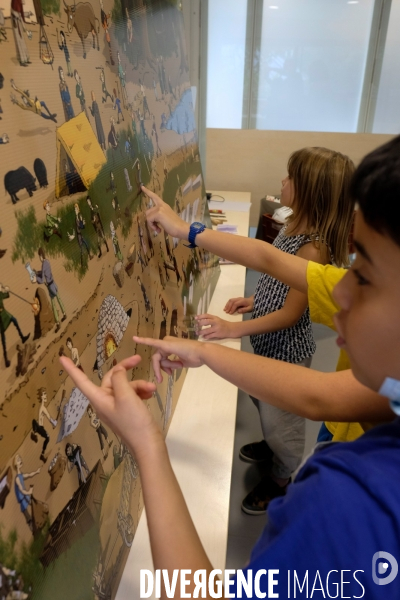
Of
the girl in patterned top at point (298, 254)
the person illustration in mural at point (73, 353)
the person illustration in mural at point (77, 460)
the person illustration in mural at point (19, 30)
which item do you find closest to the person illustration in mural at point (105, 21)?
the person illustration in mural at point (19, 30)

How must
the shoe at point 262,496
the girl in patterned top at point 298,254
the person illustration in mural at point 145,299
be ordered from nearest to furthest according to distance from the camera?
→ the person illustration in mural at point 145,299, the girl in patterned top at point 298,254, the shoe at point 262,496

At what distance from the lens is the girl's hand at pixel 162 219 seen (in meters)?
0.93

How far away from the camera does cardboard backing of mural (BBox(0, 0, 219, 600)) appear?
444 mm

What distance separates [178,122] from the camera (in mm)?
1283

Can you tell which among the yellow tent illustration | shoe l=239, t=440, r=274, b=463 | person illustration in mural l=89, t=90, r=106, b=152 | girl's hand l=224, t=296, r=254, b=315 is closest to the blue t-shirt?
the yellow tent illustration

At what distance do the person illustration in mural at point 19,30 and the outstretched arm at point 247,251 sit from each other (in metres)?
0.50

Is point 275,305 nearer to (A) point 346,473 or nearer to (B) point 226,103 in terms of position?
(A) point 346,473

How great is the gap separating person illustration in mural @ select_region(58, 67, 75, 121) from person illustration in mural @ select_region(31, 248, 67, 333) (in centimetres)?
19

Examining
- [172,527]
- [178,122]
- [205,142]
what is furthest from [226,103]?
[172,527]

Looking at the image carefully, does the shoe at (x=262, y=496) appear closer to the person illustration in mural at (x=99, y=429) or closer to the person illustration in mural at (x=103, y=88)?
the person illustration in mural at (x=99, y=429)

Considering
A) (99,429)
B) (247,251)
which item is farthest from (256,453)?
(99,429)

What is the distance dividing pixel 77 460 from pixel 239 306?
1071mm

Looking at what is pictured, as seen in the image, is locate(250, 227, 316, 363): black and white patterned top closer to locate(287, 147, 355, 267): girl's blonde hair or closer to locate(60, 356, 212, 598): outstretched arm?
locate(287, 147, 355, 267): girl's blonde hair

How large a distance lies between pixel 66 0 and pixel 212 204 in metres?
2.64
